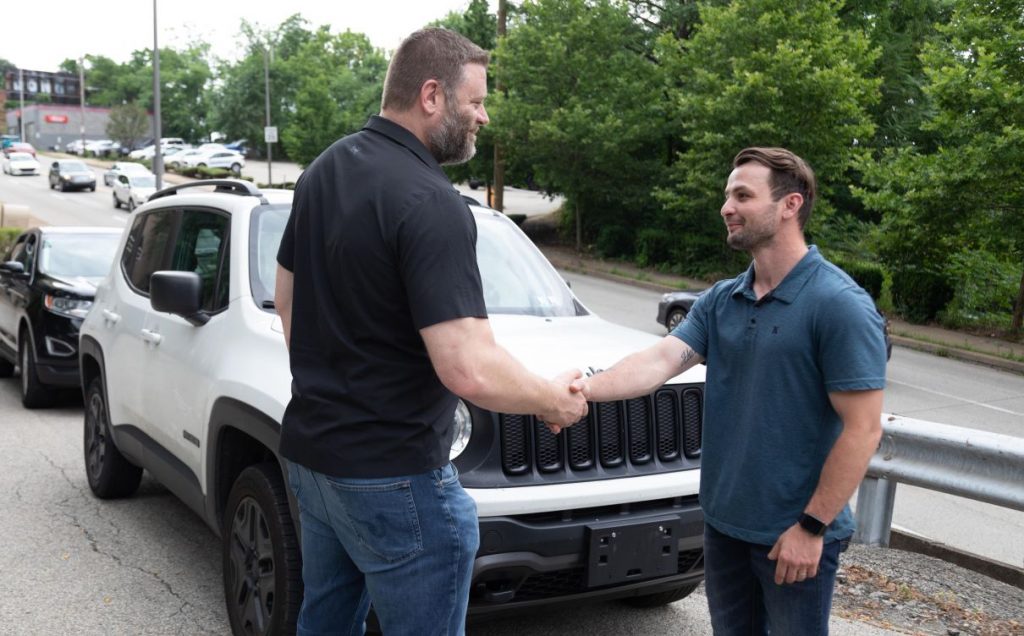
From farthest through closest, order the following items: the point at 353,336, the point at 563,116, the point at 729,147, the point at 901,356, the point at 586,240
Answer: the point at 586,240 → the point at 563,116 → the point at 729,147 → the point at 901,356 → the point at 353,336

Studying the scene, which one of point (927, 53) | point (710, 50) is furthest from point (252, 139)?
point (927, 53)

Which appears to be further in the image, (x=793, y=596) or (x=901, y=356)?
(x=901, y=356)

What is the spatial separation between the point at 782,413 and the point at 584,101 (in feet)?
89.2

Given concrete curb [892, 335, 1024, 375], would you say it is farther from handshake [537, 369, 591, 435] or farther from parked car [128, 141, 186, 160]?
parked car [128, 141, 186, 160]

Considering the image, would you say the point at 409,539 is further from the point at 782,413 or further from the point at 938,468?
the point at 938,468

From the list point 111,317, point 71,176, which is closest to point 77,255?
point 111,317

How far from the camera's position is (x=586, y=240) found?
33312 mm

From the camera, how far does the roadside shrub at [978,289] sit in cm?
2022

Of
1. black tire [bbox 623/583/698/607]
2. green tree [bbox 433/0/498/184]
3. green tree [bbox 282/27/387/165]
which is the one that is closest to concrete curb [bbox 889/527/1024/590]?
black tire [bbox 623/583/698/607]

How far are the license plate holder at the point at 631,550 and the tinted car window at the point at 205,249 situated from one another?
2.16 metres

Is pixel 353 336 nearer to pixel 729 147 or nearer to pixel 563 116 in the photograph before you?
pixel 729 147

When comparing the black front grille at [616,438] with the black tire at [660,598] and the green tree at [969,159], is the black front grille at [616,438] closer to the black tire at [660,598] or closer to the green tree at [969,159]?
the black tire at [660,598]

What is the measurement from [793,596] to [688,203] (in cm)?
2344

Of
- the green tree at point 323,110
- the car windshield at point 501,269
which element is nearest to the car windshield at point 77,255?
the car windshield at point 501,269
